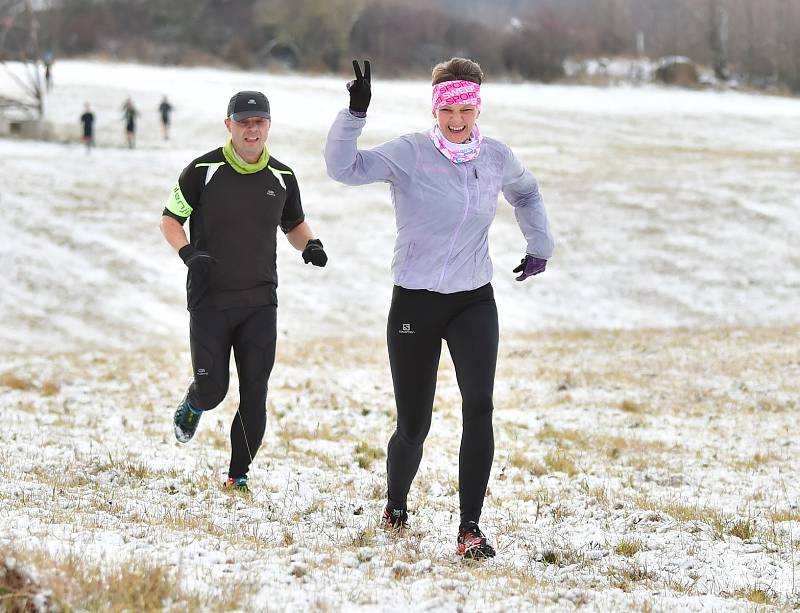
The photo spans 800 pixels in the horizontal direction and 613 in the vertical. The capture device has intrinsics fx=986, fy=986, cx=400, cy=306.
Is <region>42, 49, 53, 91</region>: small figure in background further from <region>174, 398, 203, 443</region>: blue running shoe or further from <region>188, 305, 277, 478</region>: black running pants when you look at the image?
<region>188, 305, 277, 478</region>: black running pants

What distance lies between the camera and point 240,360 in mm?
6730

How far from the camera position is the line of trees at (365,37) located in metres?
66.2

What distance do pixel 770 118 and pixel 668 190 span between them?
2157 centimetres

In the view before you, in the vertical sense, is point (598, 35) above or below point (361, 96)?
above

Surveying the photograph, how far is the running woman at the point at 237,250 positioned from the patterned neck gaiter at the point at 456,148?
135cm

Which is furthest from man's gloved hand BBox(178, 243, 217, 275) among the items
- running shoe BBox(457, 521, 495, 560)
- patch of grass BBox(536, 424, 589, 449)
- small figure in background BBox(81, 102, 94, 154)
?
small figure in background BBox(81, 102, 94, 154)

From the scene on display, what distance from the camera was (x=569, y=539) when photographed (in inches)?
232

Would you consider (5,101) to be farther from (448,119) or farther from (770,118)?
(448,119)

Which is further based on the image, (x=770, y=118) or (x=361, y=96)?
(x=770, y=118)

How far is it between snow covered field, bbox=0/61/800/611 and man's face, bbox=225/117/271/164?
2.27 metres

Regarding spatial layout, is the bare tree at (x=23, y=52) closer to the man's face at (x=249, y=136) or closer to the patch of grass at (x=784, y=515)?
the man's face at (x=249, y=136)

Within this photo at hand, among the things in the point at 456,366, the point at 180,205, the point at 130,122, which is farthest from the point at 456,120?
the point at 130,122

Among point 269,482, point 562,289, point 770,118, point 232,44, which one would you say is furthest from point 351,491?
point 232,44

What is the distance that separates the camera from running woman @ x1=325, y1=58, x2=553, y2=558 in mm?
5449
